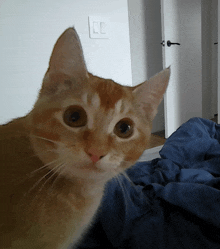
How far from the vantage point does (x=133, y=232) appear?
0.56m

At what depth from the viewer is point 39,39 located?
0.70 m

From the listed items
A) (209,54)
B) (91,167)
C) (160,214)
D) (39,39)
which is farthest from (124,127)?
(209,54)

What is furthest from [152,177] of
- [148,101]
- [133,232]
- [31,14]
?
[31,14]

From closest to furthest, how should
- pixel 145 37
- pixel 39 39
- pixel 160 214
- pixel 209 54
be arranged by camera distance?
pixel 160 214 → pixel 39 39 → pixel 145 37 → pixel 209 54

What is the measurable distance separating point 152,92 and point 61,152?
0.22 m

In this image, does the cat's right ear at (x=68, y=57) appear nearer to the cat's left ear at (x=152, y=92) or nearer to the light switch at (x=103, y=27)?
the cat's left ear at (x=152, y=92)

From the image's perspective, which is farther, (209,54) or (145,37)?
(209,54)

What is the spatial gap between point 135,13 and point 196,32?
28.9 inches

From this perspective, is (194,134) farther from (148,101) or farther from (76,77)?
(76,77)

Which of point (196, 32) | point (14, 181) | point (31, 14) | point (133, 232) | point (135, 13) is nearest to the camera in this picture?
point (14, 181)

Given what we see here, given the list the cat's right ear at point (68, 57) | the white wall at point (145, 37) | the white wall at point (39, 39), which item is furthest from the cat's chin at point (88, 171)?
the white wall at point (145, 37)

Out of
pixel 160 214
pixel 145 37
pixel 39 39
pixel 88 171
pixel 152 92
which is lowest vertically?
pixel 160 214

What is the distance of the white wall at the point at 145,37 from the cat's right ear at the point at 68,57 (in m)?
1.74

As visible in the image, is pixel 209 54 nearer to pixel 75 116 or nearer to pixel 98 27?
pixel 98 27
